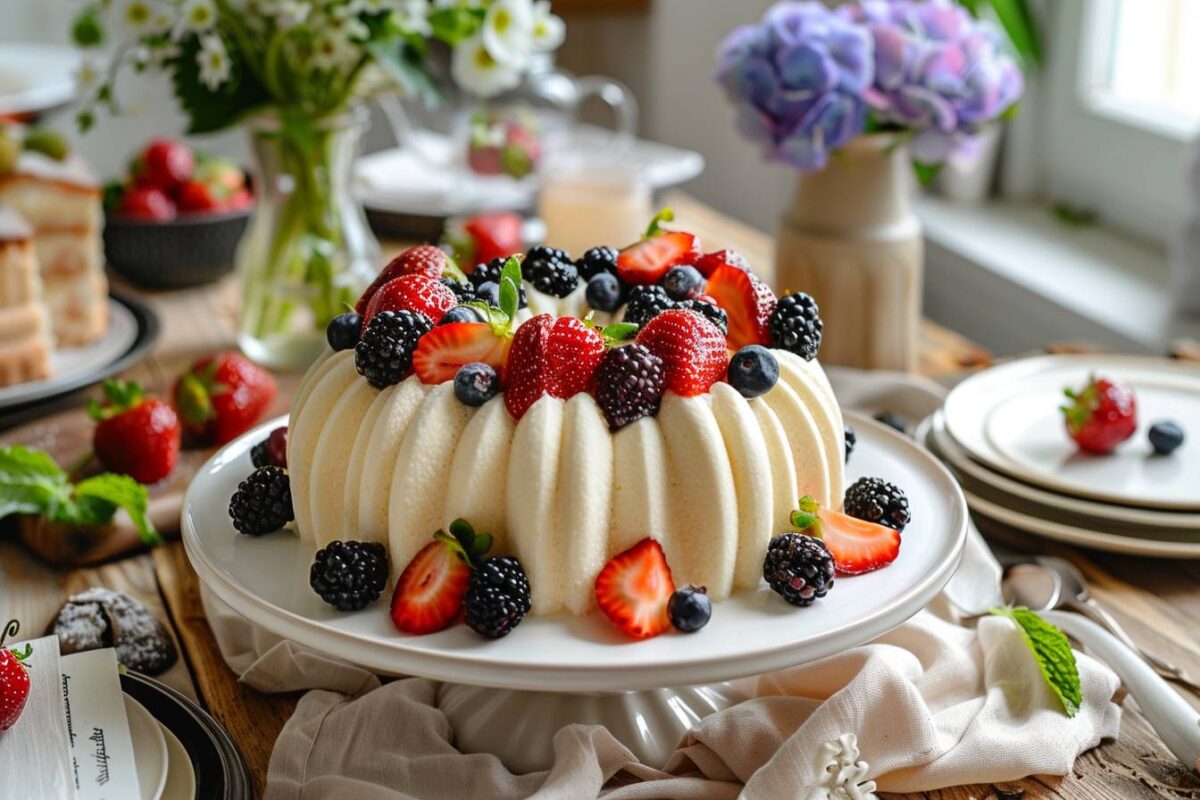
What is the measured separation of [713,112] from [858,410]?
2154 mm

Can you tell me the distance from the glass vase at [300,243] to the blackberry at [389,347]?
812mm

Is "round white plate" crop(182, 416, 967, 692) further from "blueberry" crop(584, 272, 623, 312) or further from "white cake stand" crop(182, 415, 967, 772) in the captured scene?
"blueberry" crop(584, 272, 623, 312)

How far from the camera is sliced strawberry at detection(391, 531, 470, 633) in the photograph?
3.11 feet

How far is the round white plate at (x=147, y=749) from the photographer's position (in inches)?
37.3

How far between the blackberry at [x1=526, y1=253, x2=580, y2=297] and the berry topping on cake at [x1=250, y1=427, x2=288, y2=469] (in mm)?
273

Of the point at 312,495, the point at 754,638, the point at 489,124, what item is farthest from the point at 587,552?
the point at 489,124

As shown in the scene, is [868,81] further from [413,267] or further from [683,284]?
[413,267]

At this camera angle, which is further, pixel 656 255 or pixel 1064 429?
pixel 1064 429

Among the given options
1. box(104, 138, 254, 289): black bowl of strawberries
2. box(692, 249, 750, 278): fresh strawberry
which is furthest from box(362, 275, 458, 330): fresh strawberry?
box(104, 138, 254, 289): black bowl of strawberries

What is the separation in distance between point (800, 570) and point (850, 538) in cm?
8

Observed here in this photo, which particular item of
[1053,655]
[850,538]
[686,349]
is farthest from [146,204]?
[1053,655]

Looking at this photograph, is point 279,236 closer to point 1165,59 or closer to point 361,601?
point 361,601

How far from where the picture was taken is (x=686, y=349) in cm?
102

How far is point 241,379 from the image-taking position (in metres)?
1.64
